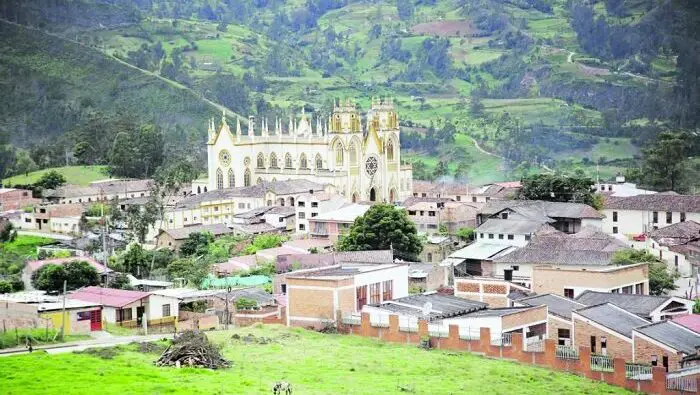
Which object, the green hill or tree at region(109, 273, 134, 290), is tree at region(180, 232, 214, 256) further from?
the green hill

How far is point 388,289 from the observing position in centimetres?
4256

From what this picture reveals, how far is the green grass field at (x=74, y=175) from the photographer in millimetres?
81812

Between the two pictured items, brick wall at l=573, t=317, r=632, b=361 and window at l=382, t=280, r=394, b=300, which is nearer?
brick wall at l=573, t=317, r=632, b=361

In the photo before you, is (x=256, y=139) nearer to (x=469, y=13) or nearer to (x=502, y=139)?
(x=502, y=139)

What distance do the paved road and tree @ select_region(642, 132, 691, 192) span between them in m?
42.8

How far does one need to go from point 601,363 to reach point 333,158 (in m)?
38.9

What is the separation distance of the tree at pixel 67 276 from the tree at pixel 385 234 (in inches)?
452

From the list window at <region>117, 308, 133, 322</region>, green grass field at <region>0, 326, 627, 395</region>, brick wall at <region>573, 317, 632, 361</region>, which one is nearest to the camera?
green grass field at <region>0, 326, 627, 395</region>

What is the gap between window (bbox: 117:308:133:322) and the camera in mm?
40188

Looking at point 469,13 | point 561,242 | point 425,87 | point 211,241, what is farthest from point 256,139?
point 469,13

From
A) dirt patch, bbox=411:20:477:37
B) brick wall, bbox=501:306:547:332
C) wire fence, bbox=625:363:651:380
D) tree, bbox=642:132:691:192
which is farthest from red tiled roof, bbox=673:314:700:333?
dirt patch, bbox=411:20:477:37

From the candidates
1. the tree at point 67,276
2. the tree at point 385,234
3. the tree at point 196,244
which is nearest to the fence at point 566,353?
the tree at point 67,276

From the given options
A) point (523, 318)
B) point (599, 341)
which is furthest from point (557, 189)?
point (599, 341)

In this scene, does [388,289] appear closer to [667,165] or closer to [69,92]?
[667,165]
